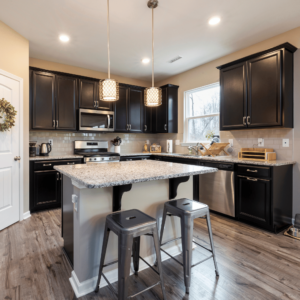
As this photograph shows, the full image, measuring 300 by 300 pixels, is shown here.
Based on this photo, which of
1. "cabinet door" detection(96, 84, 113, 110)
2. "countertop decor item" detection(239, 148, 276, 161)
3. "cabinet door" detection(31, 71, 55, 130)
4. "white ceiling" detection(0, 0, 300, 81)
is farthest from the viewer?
"cabinet door" detection(96, 84, 113, 110)

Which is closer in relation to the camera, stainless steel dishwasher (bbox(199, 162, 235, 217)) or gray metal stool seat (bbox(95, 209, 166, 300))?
gray metal stool seat (bbox(95, 209, 166, 300))

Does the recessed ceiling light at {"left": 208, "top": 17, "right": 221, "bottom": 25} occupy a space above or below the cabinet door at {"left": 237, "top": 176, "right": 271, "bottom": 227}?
above

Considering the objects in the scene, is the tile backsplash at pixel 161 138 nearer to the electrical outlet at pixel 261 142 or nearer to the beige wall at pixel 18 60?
the electrical outlet at pixel 261 142

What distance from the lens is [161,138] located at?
17.6ft

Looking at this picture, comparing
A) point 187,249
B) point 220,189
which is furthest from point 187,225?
point 220,189

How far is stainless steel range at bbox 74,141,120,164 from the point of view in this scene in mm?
3965

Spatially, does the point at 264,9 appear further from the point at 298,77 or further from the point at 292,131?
the point at 292,131

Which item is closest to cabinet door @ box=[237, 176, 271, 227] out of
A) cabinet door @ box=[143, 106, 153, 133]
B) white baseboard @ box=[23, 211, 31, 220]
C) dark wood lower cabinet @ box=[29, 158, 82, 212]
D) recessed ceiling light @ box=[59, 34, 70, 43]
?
cabinet door @ box=[143, 106, 153, 133]

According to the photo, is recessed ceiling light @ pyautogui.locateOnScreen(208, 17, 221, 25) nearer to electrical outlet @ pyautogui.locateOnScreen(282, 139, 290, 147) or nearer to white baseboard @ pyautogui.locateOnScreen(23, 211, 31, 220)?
electrical outlet @ pyautogui.locateOnScreen(282, 139, 290, 147)

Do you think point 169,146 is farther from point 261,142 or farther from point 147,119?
point 261,142

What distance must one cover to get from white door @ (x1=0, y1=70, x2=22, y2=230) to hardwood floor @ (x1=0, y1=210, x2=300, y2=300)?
1.02ft

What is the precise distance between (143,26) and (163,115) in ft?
7.20

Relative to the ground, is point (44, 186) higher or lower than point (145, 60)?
lower

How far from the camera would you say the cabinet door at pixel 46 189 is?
339 centimetres
